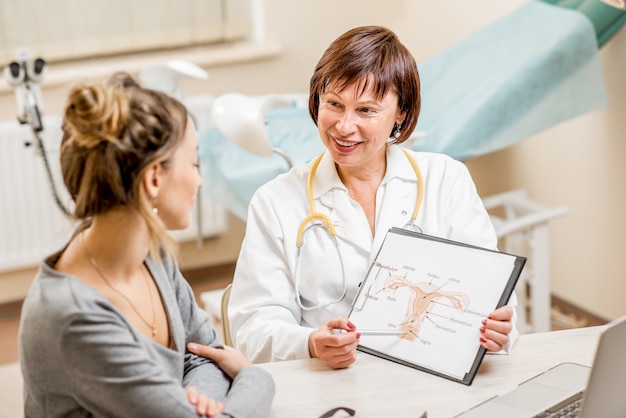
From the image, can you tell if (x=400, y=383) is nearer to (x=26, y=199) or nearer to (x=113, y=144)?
(x=113, y=144)


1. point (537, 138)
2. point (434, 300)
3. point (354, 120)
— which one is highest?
point (354, 120)

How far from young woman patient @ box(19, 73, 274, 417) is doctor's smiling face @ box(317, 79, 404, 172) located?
0.52 m

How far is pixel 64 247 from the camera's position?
4.25ft

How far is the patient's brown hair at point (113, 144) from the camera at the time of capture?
1.20 metres

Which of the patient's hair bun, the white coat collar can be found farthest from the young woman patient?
the white coat collar

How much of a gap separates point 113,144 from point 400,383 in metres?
0.62

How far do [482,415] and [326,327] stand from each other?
32cm

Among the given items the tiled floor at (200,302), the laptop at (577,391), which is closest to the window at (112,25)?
the tiled floor at (200,302)

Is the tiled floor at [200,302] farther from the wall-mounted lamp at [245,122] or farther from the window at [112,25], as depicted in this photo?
the wall-mounted lamp at [245,122]

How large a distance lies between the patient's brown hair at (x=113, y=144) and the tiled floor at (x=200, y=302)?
2285 mm

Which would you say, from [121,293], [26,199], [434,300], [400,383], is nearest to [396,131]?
[434,300]

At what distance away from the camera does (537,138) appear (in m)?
3.39

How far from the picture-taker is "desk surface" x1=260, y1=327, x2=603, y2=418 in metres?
1.41

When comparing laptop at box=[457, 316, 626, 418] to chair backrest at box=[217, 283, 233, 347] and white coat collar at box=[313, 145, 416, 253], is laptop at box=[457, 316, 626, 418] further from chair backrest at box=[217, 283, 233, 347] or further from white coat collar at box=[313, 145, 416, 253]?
chair backrest at box=[217, 283, 233, 347]
